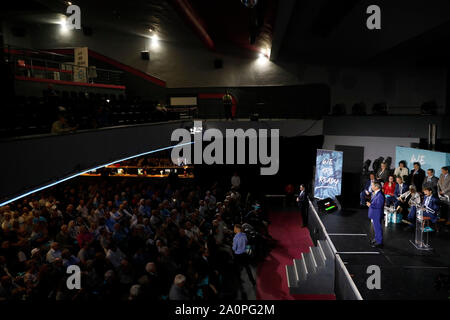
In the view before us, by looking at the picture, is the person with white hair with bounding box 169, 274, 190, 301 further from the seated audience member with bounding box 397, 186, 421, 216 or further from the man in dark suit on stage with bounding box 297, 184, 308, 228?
the man in dark suit on stage with bounding box 297, 184, 308, 228

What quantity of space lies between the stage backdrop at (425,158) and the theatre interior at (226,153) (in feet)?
0.18

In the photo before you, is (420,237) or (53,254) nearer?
(53,254)

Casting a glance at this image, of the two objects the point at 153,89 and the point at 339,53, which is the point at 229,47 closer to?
the point at 153,89

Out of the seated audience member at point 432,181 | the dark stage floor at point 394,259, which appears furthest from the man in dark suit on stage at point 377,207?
the seated audience member at point 432,181

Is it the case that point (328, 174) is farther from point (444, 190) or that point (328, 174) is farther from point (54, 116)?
point (54, 116)

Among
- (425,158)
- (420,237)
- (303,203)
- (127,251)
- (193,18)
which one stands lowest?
(127,251)

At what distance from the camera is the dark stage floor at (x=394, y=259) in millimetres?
4742

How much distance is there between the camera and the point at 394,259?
19.2 feet

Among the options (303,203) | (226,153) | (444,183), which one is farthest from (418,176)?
(226,153)

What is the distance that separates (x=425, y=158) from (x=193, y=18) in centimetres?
862

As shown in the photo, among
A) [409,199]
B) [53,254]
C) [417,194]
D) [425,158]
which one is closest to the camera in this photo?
[53,254]

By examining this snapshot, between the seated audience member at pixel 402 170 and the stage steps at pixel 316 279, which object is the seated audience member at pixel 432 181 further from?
the stage steps at pixel 316 279
